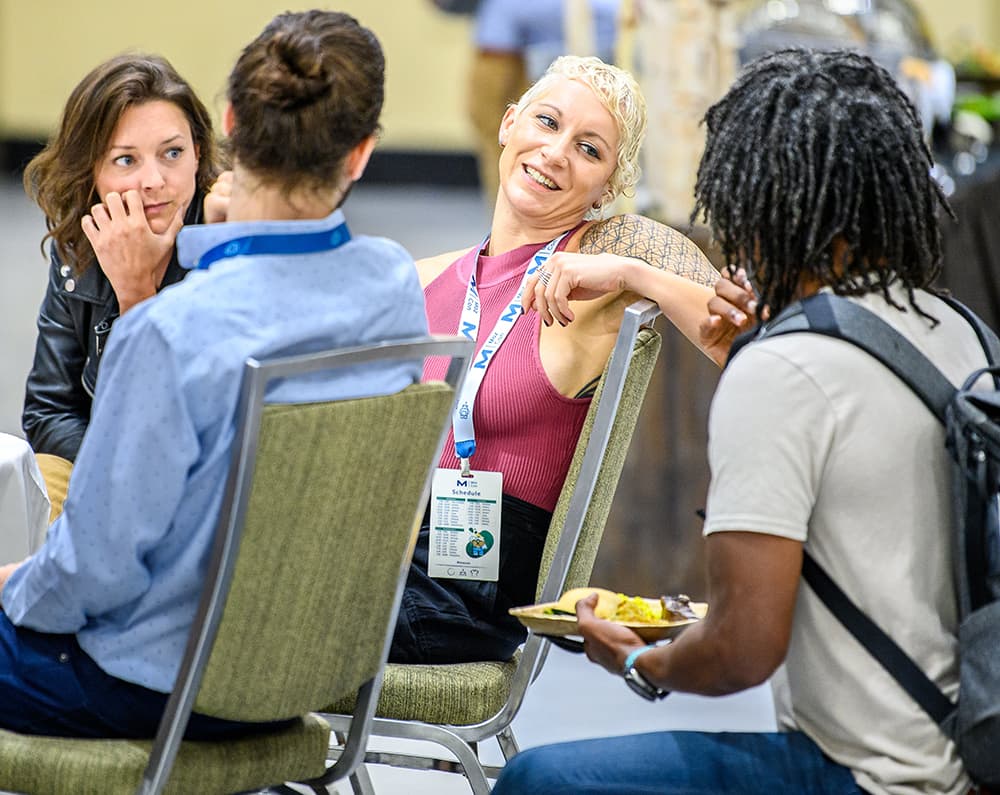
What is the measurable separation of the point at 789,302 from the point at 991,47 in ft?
33.4

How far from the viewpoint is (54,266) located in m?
2.44

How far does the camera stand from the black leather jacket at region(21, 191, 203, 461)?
7.77ft

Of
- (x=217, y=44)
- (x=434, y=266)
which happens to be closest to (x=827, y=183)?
(x=434, y=266)

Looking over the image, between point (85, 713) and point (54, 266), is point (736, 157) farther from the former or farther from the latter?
point (54, 266)

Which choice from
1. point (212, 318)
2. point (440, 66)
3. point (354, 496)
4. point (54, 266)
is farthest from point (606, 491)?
point (440, 66)

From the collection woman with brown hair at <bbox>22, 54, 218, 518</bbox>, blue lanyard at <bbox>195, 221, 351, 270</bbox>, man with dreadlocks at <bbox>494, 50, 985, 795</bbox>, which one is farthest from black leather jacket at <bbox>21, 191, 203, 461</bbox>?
man with dreadlocks at <bbox>494, 50, 985, 795</bbox>

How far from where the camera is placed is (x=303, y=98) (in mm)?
1525

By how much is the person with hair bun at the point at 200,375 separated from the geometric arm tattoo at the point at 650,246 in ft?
1.94

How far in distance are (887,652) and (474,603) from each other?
781mm

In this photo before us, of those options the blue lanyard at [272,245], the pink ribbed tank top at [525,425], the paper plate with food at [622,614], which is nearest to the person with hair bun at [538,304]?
the pink ribbed tank top at [525,425]

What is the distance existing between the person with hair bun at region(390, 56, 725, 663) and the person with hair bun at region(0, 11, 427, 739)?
46cm

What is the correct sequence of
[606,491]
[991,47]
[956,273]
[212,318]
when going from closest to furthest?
[212,318] < [606,491] < [956,273] < [991,47]

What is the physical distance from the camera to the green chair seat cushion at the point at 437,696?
1938 millimetres

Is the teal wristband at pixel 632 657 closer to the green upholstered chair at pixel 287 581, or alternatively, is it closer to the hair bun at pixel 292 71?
the green upholstered chair at pixel 287 581
